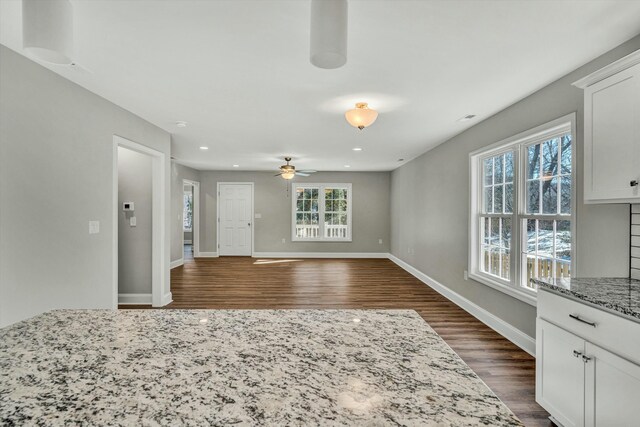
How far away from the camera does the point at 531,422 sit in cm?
205

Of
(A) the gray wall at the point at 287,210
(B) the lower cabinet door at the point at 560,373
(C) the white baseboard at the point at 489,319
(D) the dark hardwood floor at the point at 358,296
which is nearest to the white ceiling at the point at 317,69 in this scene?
(B) the lower cabinet door at the point at 560,373

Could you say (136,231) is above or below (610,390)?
above

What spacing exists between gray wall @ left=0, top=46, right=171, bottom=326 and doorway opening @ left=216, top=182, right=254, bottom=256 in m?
5.56

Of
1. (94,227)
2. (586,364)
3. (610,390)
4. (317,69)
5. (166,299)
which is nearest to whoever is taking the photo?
(610,390)

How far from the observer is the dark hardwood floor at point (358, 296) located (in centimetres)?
263

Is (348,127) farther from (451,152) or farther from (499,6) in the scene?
(499,6)

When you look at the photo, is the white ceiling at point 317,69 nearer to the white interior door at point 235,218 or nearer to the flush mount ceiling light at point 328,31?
the flush mount ceiling light at point 328,31

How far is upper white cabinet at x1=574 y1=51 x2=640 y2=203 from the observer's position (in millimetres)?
1778

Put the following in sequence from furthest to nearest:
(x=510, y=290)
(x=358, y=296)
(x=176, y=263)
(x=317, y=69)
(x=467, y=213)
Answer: (x=176, y=263) < (x=358, y=296) < (x=467, y=213) < (x=510, y=290) < (x=317, y=69)

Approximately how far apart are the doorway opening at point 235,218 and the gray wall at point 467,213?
13.2ft

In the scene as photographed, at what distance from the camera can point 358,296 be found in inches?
199

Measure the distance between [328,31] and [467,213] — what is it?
3884mm

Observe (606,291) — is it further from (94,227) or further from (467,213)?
(94,227)

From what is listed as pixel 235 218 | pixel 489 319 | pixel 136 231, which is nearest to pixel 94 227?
pixel 136 231
